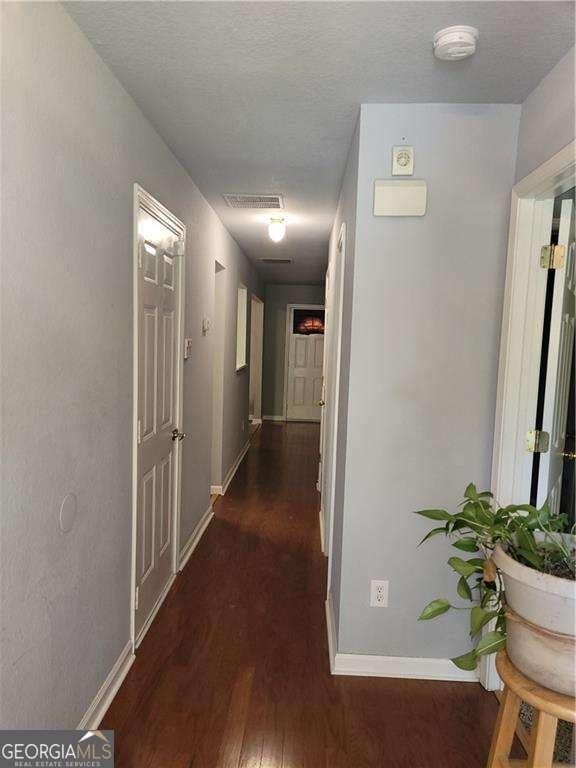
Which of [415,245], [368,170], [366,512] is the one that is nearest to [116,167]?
[368,170]

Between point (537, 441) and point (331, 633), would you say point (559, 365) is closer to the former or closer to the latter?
point (537, 441)

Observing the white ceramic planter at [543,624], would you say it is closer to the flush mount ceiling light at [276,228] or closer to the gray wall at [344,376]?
the gray wall at [344,376]

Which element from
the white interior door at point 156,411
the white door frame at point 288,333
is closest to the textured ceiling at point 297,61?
the white interior door at point 156,411

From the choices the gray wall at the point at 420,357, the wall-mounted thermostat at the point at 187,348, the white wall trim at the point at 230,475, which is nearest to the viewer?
the gray wall at the point at 420,357

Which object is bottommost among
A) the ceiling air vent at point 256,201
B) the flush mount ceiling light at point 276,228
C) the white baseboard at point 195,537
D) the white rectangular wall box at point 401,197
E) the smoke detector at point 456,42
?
the white baseboard at point 195,537

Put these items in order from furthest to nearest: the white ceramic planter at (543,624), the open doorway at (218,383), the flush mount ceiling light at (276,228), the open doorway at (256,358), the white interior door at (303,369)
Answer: the white interior door at (303,369) < the open doorway at (256,358) < the open doorway at (218,383) < the flush mount ceiling light at (276,228) < the white ceramic planter at (543,624)

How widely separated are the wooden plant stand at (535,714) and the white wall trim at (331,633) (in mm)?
929

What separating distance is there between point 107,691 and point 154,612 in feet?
2.10

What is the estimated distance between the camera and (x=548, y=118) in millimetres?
1742

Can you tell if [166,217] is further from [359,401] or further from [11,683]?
[11,683]

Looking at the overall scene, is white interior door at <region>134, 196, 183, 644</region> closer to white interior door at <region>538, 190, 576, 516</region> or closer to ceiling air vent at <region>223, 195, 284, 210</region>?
ceiling air vent at <region>223, 195, 284, 210</region>

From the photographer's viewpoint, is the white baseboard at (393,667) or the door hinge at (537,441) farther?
the white baseboard at (393,667)

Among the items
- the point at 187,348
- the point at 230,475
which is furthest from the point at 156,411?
the point at 230,475

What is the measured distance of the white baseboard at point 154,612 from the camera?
233cm
